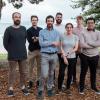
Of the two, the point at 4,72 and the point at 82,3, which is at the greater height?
the point at 82,3

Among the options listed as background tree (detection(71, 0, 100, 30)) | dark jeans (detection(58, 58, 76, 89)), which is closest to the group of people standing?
dark jeans (detection(58, 58, 76, 89))

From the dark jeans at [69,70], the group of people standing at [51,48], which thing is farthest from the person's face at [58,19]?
the dark jeans at [69,70]

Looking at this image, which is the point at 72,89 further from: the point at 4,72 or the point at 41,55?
the point at 4,72

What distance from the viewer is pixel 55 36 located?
9.83 metres

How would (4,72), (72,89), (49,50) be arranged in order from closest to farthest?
(49,50), (72,89), (4,72)

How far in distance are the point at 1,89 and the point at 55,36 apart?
7.56 feet

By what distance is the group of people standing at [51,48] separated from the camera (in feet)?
32.1

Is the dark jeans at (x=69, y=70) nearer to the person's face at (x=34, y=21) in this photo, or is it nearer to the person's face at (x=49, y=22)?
the person's face at (x=49, y=22)

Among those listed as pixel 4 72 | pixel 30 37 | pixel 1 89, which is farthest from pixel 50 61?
pixel 4 72

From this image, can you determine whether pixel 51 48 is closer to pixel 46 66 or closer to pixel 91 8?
pixel 46 66

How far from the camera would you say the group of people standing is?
9.79 meters

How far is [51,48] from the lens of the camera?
9773mm

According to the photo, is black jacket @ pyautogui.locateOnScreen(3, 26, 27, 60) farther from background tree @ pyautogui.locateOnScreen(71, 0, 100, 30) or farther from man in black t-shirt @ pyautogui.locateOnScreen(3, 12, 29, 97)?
background tree @ pyautogui.locateOnScreen(71, 0, 100, 30)

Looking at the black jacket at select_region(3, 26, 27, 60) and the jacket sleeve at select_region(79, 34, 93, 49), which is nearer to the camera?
the black jacket at select_region(3, 26, 27, 60)
